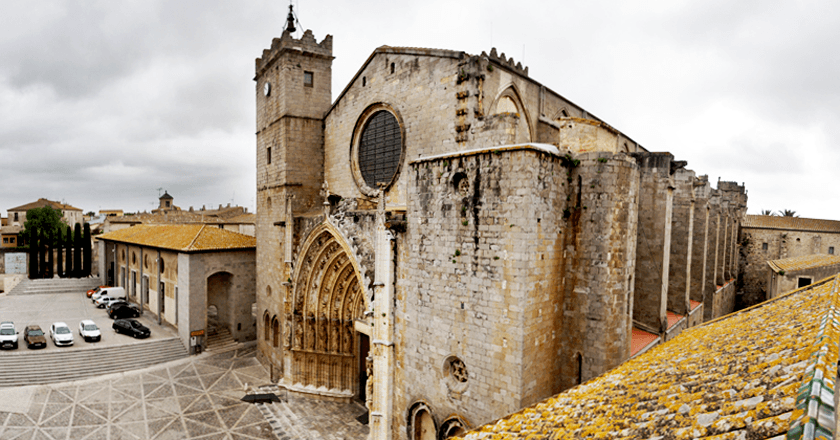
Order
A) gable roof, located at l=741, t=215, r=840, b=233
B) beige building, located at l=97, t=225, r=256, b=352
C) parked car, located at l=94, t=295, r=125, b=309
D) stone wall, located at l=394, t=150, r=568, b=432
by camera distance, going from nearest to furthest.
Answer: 1. stone wall, located at l=394, t=150, r=568, b=432
2. beige building, located at l=97, t=225, r=256, b=352
3. parked car, located at l=94, t=295, r=125, b=309
4. gable roof, located at l=741, t=215, r=840, b=233

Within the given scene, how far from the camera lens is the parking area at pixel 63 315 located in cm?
2069

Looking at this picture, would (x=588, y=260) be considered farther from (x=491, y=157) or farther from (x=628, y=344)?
(x=491, y=157)

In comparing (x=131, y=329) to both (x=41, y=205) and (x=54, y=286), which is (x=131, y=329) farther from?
(x=41, y=205)

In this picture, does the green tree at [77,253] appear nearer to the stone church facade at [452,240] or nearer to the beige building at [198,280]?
the beige building at [198,280]

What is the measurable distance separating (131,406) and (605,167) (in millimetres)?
17809

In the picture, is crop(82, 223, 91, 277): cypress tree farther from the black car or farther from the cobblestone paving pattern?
the cobblestone paving pattern

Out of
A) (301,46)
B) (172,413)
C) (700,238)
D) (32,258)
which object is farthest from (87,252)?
(700,238)

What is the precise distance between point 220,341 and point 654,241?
20790 mm

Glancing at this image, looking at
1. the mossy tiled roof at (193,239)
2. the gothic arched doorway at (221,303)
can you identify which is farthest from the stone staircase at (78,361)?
the mossy tiled roof at (193,239)

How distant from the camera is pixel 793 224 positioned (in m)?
30.6

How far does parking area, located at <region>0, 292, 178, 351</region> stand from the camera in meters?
20.7

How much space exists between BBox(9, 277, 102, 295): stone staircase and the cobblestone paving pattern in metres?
20.2

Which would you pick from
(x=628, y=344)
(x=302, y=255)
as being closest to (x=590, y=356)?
(x=628, y=344)

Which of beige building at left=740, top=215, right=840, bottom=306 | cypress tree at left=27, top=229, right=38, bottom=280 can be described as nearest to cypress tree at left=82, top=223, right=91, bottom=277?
cypress tree at left=27, top=229, right=38, bottom=280
